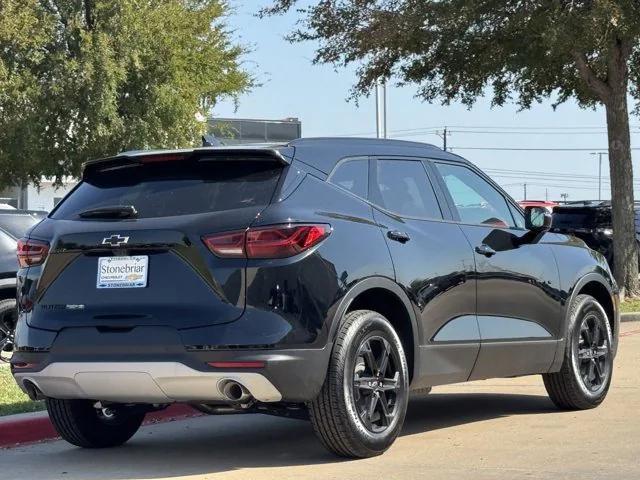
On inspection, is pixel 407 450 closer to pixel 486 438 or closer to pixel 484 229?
pixel 486 438

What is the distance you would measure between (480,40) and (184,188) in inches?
569

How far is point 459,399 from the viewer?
9.59 meters

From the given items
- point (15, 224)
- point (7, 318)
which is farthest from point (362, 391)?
point (15, 224)

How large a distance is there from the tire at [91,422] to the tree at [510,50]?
1184cm

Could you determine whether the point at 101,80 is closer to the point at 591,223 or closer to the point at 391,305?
the point at 591,223

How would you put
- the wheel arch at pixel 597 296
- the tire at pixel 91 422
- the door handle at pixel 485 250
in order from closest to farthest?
the tire at pixel 91 422 < the door handle at pixel 485 250 < the wheel arch at pixel 597 296

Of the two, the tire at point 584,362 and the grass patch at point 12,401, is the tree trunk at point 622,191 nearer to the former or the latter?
the tire at point 584,362

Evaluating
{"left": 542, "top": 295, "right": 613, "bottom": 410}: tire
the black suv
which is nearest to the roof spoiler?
the black suv

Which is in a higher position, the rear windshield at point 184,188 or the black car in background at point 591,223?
the rear windshield at point 184,188

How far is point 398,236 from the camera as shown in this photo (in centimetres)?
704

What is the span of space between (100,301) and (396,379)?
5.60 ft

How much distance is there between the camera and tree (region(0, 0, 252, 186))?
30.2 meters

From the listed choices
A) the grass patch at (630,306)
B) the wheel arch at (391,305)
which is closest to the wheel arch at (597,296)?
the wheel arch at (391,305)

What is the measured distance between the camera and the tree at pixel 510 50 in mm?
18234
